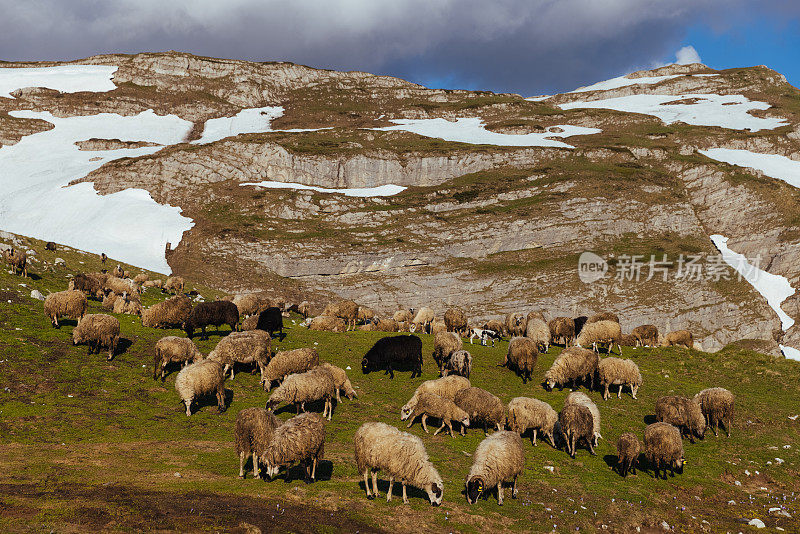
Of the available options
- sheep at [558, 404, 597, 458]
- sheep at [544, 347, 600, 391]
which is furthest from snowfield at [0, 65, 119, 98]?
sheep at [558, 404, 597, 458]

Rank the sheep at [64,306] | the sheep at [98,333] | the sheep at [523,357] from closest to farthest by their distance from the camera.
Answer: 1. the sheep at [98,333]
2. the sheep at [64,306]
3. the sheep at [523,357]

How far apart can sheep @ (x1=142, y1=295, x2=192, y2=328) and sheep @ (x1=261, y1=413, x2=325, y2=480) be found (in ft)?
53.2

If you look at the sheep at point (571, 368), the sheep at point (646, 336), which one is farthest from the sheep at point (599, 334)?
the sheep at point (571, 368)

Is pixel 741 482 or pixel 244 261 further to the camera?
pixel 244 261

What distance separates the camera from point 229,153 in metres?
107

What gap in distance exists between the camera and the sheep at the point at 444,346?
25.2 m

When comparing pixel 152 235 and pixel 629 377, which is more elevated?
pixel 152 235

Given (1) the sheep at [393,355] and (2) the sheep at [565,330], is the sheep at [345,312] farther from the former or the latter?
(2) the sheep at [565,330]

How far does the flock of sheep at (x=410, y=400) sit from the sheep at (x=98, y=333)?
5 cm

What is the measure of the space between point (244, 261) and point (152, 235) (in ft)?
58.5

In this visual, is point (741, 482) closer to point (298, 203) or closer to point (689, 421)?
point (689, 421)

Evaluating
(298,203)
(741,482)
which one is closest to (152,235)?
(298,203)

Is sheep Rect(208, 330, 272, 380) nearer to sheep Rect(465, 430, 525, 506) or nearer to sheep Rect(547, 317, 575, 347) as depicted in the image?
sheep Rect(465, 430, 525, 506)

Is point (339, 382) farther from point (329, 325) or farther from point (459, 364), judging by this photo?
point (329, 325)
